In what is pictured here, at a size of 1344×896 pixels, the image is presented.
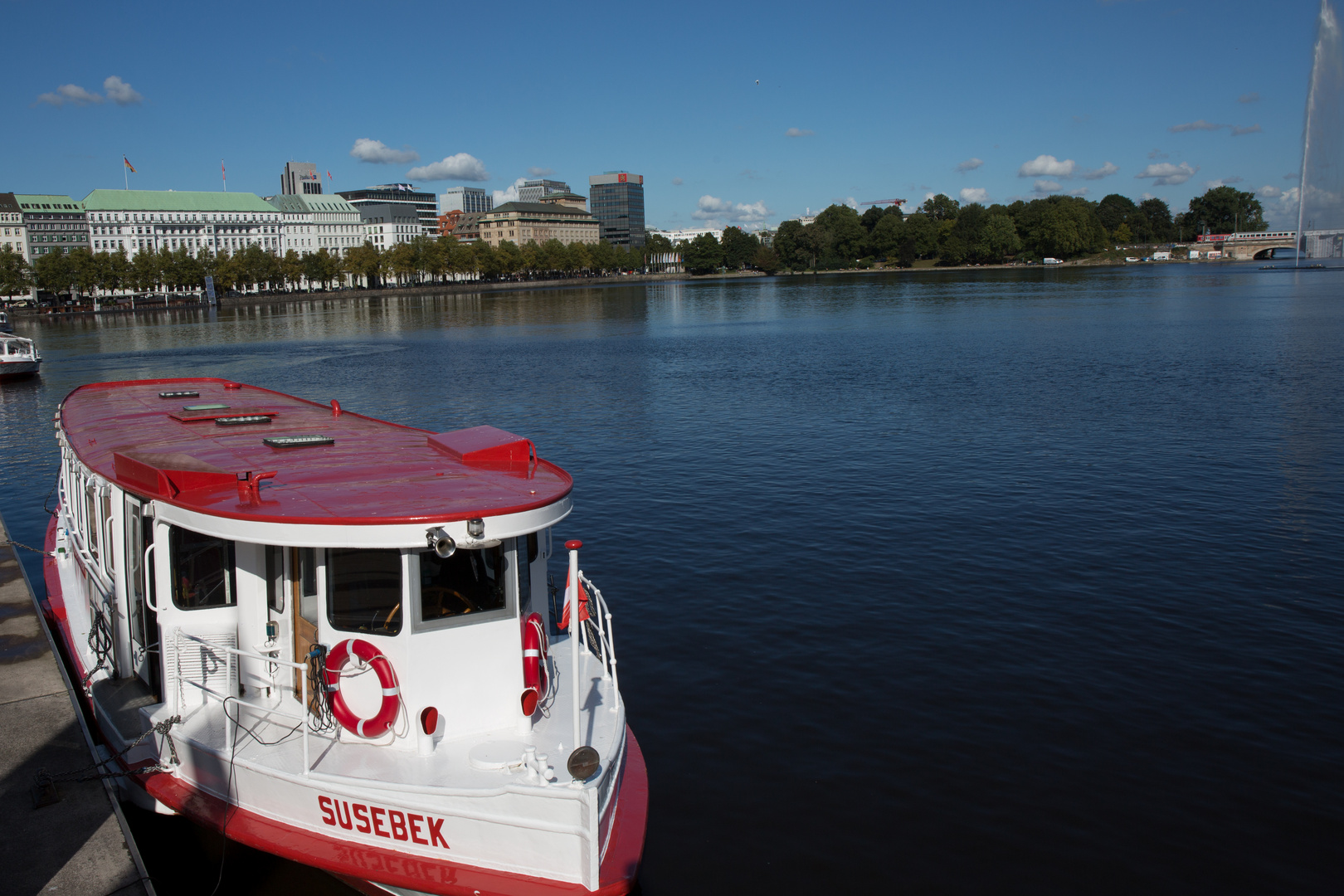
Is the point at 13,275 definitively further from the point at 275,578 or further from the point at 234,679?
the point at 275,578

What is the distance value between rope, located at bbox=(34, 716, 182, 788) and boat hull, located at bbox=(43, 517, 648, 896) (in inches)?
4.3

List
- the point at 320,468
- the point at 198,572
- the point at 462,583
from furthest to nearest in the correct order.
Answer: the point at 320,468 → the point at 198,572 → the point at 462,583

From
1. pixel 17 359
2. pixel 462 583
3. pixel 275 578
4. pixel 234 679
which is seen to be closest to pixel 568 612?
pixel 462 583

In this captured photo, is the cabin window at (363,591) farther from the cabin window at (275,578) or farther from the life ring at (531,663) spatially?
the life ring at (531,663)

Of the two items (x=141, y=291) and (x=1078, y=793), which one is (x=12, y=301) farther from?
(x=1078, y=793)

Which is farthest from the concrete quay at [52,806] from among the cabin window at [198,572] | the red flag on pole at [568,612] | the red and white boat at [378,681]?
the red flag on pole at [568,612]

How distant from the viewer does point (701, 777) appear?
13648 mm

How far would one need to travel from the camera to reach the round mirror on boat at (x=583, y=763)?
9.09 meters

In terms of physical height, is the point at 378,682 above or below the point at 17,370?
below

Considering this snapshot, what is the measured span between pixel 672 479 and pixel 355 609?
20.8 m

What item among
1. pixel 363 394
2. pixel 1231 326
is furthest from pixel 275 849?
pixel 1231 326

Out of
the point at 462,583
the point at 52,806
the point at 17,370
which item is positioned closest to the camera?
the point at 462,583

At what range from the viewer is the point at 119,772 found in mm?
11641

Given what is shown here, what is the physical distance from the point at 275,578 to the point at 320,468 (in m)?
2.02
